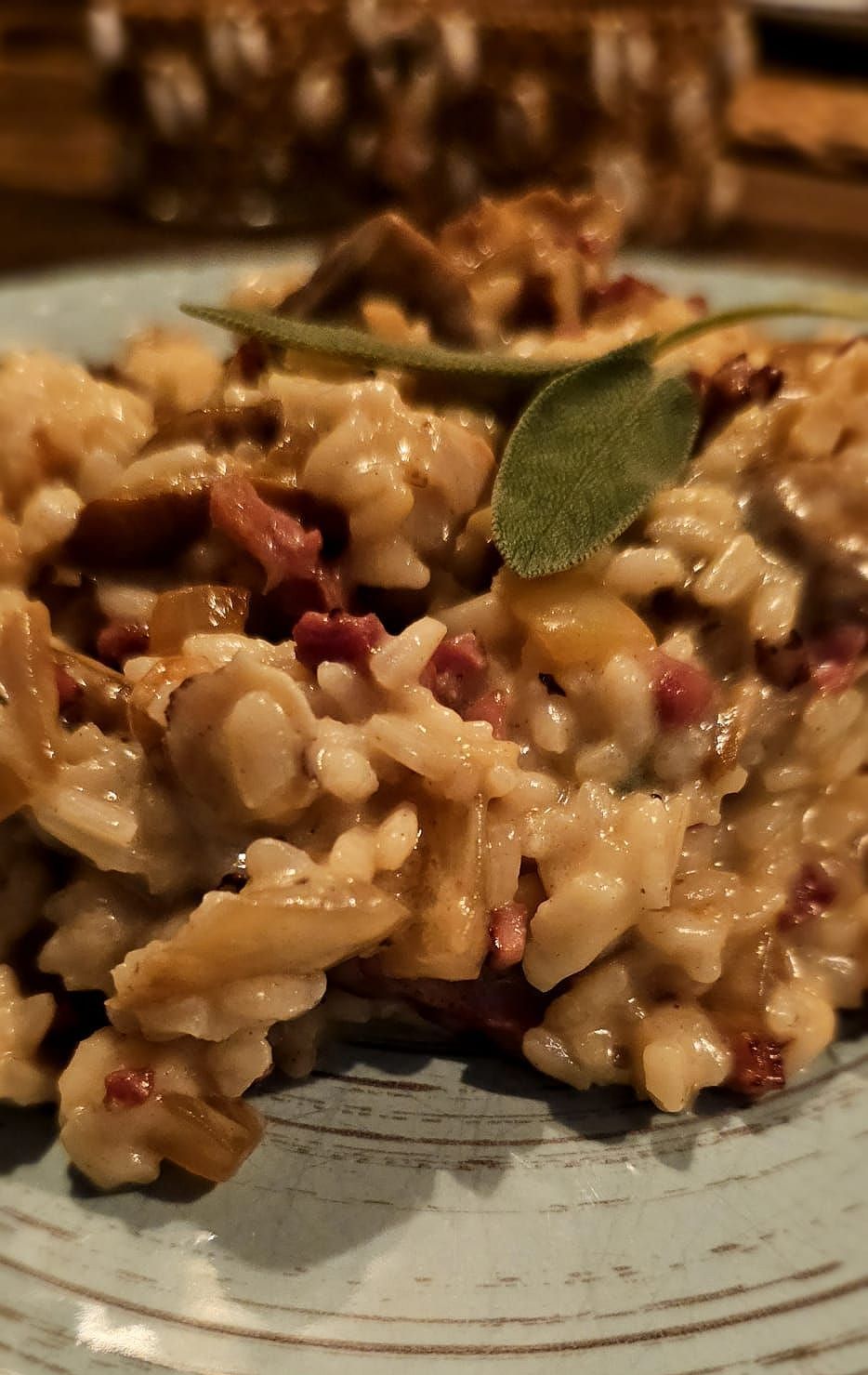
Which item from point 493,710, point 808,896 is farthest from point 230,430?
point 808,896

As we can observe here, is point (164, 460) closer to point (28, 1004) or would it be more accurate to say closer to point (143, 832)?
point (143, 832)

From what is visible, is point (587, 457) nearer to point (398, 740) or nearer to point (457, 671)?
point (457, 671)

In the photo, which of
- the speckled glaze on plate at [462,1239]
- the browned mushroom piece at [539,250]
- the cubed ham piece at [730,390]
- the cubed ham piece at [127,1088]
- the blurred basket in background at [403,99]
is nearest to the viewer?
the speckled glaze on plate at [462,1239]

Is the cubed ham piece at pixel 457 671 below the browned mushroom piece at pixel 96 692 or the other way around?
the other way around

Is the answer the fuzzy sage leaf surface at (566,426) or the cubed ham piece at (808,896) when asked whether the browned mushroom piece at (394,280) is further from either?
the cubed ham piece at (808,896)

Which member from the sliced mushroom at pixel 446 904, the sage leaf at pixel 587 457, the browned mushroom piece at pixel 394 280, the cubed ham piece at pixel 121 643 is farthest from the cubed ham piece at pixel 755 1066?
the browned mushroom piece at pixel 394 280

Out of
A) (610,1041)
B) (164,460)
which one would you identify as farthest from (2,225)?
(610,1041)

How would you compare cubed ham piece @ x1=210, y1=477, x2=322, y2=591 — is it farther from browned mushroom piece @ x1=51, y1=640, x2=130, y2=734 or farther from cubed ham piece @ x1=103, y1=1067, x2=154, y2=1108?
cubed ham piece @ x1=103, y1=1067, x2=154, y2=1108
